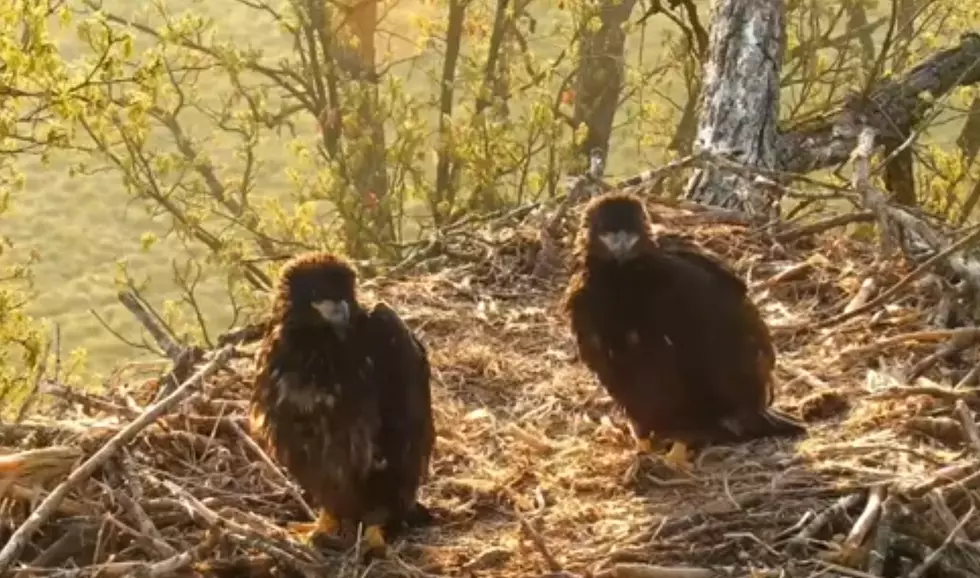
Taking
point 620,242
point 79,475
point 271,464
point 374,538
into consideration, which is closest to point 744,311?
point 620,242

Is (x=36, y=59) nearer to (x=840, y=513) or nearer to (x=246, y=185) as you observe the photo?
(x=246, y=185)

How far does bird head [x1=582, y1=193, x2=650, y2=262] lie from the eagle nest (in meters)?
0.67

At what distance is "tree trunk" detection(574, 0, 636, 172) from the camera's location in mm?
12922

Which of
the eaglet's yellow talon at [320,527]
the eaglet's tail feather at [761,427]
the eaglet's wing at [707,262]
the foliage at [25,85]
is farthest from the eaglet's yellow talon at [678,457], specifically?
the foliage at [25,85]

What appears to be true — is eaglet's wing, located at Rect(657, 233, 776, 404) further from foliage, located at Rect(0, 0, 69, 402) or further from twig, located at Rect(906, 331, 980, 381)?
foliage, located at Rect(0, 0, 69, 402)

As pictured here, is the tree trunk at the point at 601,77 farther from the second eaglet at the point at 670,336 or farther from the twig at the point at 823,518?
the twig at the point at 823,518

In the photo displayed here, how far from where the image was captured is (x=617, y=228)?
4832mm

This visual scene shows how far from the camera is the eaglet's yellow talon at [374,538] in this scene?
4.31 metres

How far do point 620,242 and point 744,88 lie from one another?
9.74 ft

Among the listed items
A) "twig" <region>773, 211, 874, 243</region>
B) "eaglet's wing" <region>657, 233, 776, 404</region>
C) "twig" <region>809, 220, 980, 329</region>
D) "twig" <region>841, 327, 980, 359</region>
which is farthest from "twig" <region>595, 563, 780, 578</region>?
"twig" <region>773, 211, 874, 243</region>

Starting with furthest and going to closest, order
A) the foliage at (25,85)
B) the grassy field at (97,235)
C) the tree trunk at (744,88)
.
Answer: the grassy field at (97,235)
the foliage at (25,85)
the tree trunk at (744,88)

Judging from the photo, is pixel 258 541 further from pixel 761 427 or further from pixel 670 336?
pixel 761 427

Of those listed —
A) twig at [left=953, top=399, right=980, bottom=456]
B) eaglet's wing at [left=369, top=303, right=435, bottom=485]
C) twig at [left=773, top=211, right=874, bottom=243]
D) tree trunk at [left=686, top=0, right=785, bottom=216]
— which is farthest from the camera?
tree trunk at [left=686, top=0, right=785, bottom=216]

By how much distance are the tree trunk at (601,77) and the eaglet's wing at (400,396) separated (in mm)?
8376
